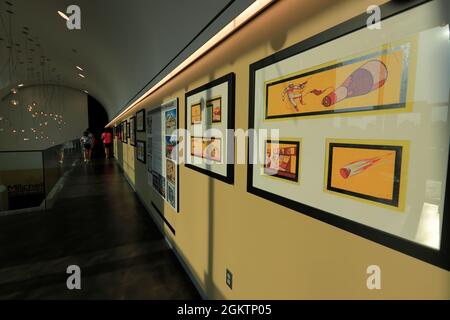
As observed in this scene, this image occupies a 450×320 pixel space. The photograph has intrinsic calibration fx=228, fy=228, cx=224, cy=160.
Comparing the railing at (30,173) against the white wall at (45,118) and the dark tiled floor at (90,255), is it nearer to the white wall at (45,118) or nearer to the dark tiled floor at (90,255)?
the dark tiled floor at (90,255)

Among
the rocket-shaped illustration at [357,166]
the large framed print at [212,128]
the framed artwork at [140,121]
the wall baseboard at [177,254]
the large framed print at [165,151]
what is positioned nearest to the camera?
the rocket-shaped illustration at [357,166]

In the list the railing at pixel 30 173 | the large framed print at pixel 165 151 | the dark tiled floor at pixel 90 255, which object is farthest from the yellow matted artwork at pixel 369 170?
the railing at pixel 30 173

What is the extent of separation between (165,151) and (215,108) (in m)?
1.81

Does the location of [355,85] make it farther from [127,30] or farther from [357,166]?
[127,30]

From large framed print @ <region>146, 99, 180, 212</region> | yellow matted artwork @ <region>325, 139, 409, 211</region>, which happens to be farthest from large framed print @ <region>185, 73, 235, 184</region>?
yellow matted artwork @ <region>325, 139, 409, 211</region>

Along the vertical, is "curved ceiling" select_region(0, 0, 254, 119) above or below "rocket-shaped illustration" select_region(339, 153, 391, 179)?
above

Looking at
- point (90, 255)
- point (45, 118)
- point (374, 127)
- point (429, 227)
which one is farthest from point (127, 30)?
point (45, 118)

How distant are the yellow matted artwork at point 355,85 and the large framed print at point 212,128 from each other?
0.61 m

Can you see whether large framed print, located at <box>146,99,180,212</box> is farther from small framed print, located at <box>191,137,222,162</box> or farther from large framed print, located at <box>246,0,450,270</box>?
large framed print, located at <box>246,0,450,270</box>

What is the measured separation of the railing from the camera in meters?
5.87

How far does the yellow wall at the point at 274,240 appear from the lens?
85cm

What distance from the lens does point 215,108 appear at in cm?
199

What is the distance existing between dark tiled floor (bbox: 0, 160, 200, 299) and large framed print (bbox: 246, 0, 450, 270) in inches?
81.5

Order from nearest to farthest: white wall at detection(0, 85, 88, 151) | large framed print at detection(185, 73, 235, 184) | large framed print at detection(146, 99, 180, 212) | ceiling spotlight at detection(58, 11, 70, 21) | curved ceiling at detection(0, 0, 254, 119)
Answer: large framed print at detection(185, 73, 235, 184) < curved ceiling at detection(0, 0, 254, 119) < large framed print at detection(146, 99, 180, 212) < ceiling spotlight at detection(58, 11, 70, 21) < white wall at detection(0, 85, 88, 151)
